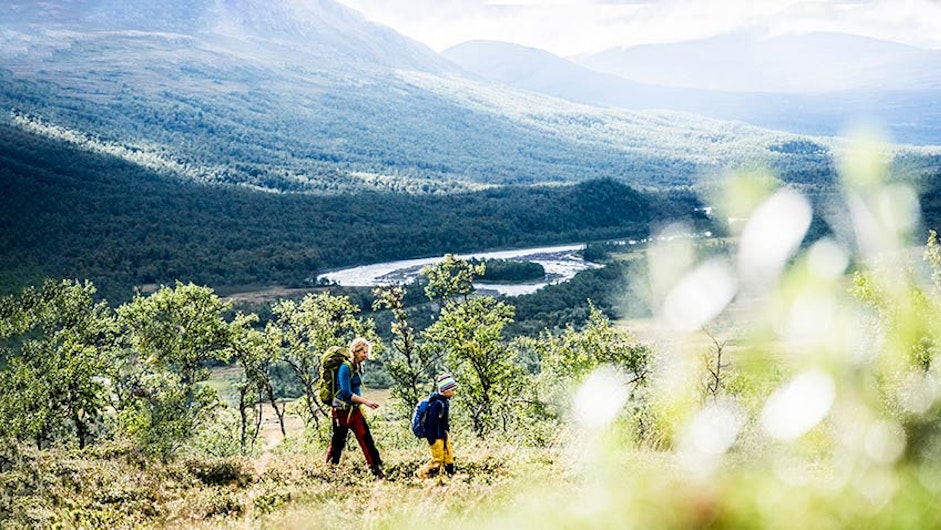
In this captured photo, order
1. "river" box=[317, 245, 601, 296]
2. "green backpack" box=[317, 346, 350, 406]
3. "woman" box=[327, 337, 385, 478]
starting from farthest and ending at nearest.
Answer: "river" box=[317, 245, 601, 296]
"green backpack" box=[317, 346, 350, 406]
"woman" box=[327, 337, 385, 478]

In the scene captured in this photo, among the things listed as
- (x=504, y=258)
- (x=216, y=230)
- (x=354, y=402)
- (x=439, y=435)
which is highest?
(x=354, y=402)

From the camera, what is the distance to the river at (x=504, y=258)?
126m

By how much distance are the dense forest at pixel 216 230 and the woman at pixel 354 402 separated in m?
106

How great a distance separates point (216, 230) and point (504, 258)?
204ft

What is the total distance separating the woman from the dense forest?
10572cm

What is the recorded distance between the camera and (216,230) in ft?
561

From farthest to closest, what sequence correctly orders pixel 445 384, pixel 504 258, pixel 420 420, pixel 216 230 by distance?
pixel 216 230 < pixel 504 258 < pixel 420 420 < pixel 445 384

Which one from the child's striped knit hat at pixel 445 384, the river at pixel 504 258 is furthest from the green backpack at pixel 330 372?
the river at pixel 504 258

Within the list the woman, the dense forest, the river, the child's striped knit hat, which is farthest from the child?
the dense forest

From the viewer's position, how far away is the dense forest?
137 meters

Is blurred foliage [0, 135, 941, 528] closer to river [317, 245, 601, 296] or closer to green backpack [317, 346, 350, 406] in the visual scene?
green backpack [317, 346, 350, 406]

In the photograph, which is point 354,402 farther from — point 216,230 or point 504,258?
point 216,230

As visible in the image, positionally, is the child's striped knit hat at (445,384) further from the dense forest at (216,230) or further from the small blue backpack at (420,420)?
the dense forest at (216,230)

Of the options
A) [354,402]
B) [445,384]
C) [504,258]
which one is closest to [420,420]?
[445,384]
